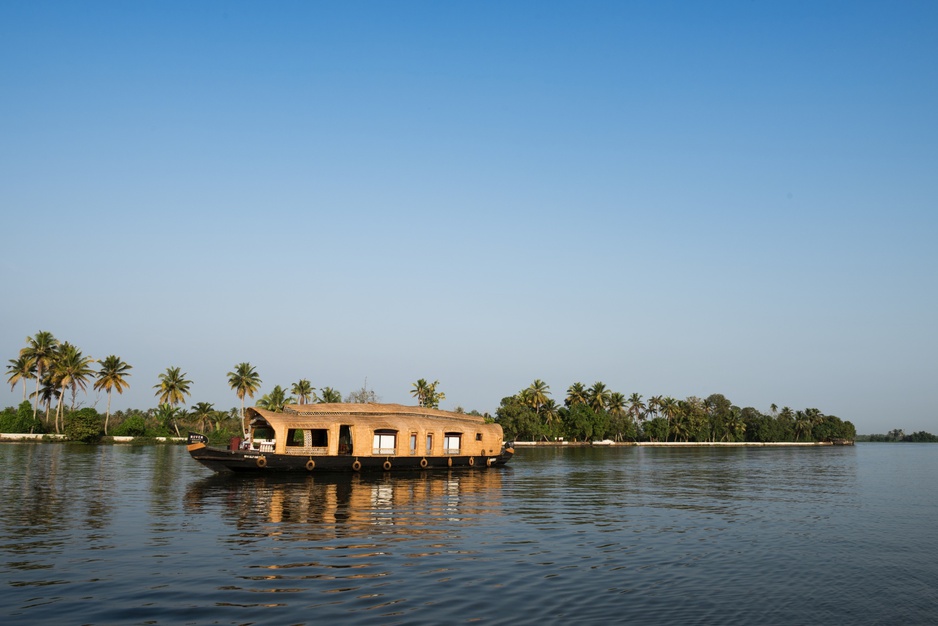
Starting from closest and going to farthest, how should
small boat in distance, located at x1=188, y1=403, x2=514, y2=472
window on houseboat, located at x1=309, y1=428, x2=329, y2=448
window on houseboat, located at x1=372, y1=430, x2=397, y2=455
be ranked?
small boat in distance, located at x1=188, y1=403, x2=514, y2=472 < window on houseboat, located at x1=309, y1=428, x2=329, y2=448 < window on houseboat, located at x1=372, y1=430, x2=397, y2=455

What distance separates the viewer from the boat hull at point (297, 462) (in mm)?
39406

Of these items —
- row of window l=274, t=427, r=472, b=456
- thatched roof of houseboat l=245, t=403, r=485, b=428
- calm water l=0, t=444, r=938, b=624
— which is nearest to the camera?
calm water l=0, t=444, r=938, b=624

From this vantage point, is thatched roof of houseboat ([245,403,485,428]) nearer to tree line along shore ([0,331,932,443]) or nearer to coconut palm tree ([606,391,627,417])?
tree line along shore ([0,331,932,443])

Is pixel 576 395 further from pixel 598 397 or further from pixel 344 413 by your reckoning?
pixel 344 413

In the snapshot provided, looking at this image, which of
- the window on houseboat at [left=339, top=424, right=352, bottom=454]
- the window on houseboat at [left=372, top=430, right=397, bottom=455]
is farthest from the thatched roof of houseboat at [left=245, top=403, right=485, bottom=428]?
the window on houseboat at [left=339, top=424, right=352, bottom=454]

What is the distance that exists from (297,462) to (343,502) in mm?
13502

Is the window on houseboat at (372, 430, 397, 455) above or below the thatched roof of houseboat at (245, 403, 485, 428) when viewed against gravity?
below

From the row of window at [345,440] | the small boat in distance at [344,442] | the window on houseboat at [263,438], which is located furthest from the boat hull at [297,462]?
the window on houseboat at [263,438]

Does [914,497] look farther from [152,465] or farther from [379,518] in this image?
[152,465]

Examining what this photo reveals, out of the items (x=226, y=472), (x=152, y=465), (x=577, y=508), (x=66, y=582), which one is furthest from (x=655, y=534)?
(x=152, y=465)

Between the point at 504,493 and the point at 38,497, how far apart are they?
20.5 m

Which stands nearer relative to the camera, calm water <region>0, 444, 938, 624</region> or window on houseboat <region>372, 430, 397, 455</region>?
calm water <region>0, 444, 938, 624</region>

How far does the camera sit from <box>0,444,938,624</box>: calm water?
40.9 ft

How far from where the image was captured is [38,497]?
2731 centimetres
